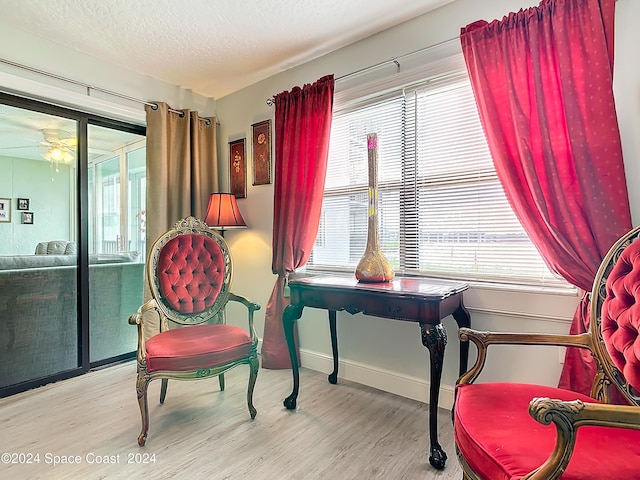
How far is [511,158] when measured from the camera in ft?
5.96

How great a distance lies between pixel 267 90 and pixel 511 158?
210 centimetres

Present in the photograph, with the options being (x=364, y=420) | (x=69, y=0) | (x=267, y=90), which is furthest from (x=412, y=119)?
(x=69, y=0)

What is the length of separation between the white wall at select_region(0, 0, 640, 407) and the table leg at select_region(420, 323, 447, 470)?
53cm

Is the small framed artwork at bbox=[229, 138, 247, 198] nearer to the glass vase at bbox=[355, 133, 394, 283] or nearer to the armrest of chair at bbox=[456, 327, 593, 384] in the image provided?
the glass vase at bbox=[355, 133, 394, 283]

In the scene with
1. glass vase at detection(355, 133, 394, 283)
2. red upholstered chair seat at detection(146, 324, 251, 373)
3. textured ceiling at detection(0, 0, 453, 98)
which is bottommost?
red upholstered chair seat at detection(146, 324, 251, 373)

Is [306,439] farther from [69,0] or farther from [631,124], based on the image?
[69,0]

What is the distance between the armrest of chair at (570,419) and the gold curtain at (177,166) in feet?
9.63

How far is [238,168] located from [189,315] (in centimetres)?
152

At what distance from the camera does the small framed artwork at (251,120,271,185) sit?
3059mm

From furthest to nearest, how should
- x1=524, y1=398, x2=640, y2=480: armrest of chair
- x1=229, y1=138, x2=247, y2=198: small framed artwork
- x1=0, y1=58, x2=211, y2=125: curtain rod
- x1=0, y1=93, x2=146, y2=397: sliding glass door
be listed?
x1=229, y1=138, x2=247, y2=198: small framed artwork
x1=0, y1=93, x2=146, y2=397: sliding glass door
x1=0, y1=58, x2=211, y2=125: curtain rod
x1=524, y1=398, x2=640, y2=480: armrest of chair

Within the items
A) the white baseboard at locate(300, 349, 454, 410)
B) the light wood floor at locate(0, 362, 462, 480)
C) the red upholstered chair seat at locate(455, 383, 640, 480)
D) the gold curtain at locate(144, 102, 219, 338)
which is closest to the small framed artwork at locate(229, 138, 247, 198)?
the gold curtain at locate(144, 102, 219, 338)

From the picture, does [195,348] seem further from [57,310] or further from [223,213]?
[57,310]

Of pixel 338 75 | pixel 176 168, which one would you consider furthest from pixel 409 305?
pixel 176 168

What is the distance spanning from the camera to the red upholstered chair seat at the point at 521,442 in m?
0.88
